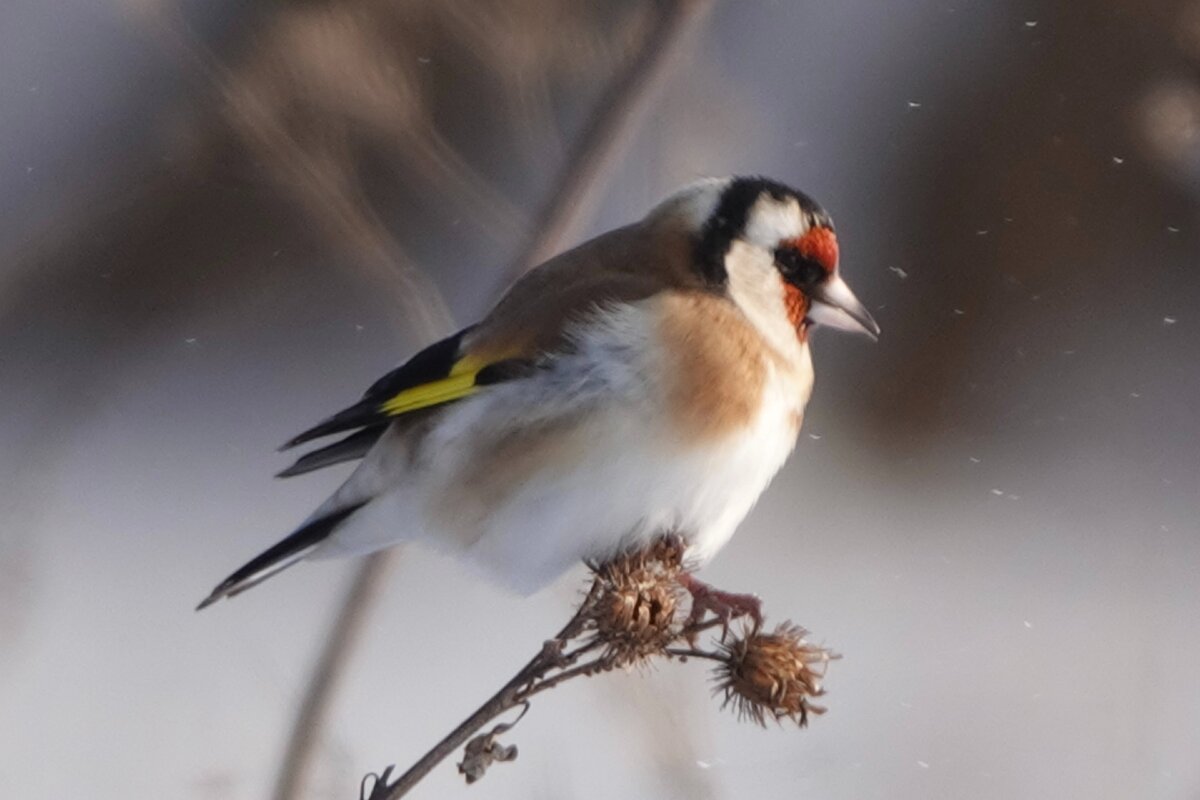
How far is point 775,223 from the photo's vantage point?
256 centimetres

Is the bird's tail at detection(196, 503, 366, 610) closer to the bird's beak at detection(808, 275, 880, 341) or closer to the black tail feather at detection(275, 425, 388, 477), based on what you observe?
the black tail feather at detection(275, 425, 388, 477)

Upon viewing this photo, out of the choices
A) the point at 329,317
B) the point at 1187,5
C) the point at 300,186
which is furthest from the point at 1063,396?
the point at 300,186

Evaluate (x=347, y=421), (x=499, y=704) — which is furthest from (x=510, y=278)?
→ (x=499, y=704)

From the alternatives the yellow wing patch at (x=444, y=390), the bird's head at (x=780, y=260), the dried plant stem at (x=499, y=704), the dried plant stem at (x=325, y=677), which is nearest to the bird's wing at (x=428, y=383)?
the yellow wing patch at (x=444, y=390)

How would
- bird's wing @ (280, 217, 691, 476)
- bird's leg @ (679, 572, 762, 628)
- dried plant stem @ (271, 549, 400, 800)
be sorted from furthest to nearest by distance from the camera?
bird's wing @ (280, 217, 691, 476) → bird's leg @ (679, 572, 762, 628) → dried plant stem @ (271, 549, 400, 800)

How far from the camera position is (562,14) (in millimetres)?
3191

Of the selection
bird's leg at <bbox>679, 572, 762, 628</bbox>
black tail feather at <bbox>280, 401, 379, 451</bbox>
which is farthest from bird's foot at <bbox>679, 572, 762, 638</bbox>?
black tail feather at <bbox>280, 401, 379, 451</bbox>

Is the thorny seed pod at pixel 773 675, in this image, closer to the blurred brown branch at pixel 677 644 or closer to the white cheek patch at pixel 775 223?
the blurred brown branch at pixel 677 644

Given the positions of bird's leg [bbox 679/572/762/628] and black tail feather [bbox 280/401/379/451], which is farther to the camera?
black tail feather [bbox 280/401/379/451]

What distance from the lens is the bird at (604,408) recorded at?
7.72ft

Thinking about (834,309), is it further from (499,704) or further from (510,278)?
(499,704)

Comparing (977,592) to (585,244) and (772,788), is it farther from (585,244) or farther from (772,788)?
(585,244)

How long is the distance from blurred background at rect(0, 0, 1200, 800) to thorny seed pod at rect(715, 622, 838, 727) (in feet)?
1.63

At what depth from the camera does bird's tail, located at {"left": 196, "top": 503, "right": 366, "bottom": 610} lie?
2348 mm
